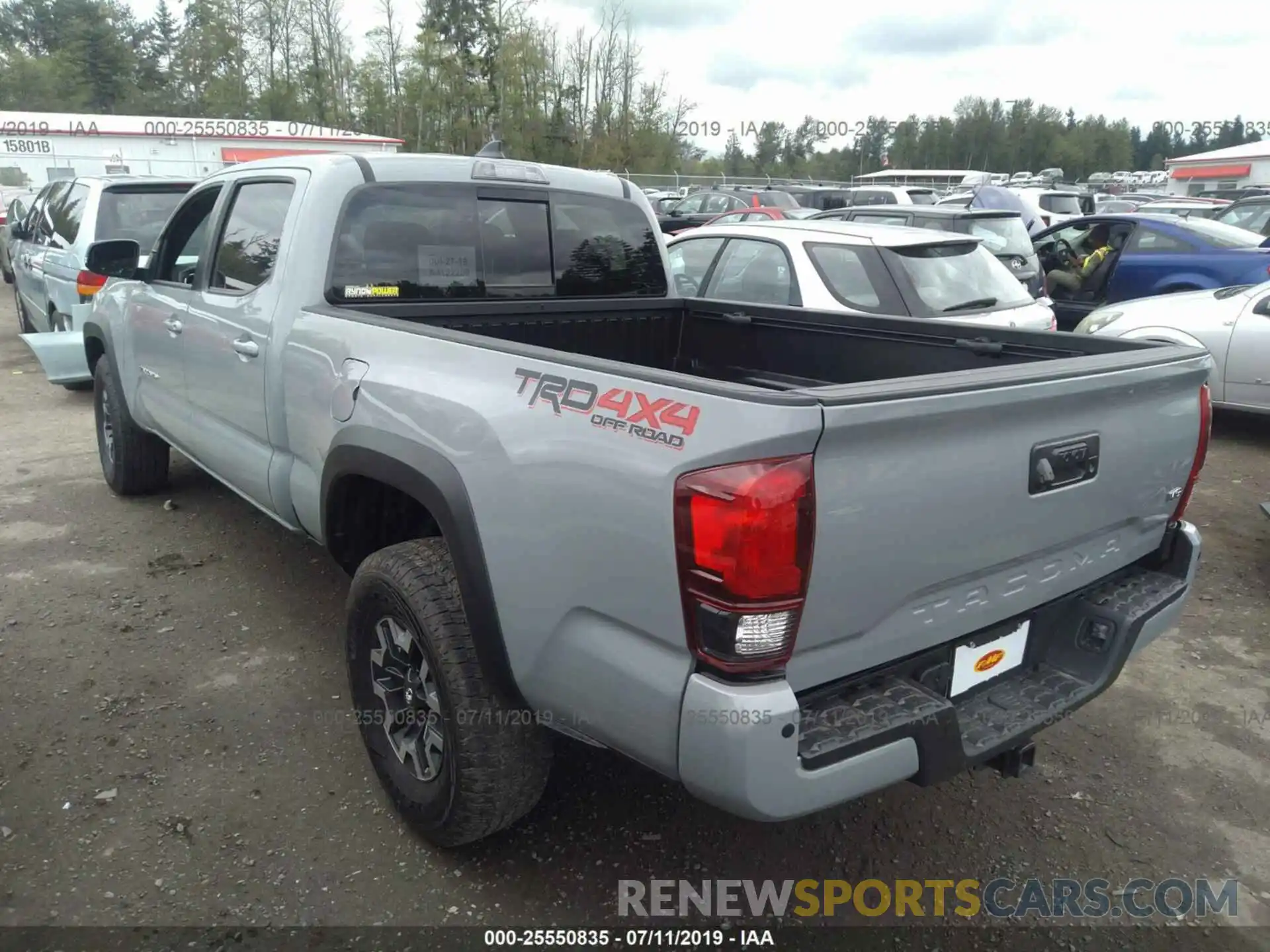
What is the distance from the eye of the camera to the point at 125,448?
535 centimetres

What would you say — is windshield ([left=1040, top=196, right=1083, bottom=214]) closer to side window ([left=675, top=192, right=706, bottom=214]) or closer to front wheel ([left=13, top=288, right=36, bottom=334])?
side window ([left=675, top=192, right=706, bottom=214])

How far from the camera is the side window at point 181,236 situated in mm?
4379

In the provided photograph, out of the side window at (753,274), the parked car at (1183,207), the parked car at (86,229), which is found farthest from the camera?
the parked car at (1183,207)

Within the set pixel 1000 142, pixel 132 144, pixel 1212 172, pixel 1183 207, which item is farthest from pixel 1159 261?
pixel 1000 142

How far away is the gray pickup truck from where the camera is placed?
1.82 meters

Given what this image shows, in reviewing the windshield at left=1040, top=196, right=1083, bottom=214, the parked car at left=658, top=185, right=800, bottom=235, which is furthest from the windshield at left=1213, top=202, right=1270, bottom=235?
the parked car at left=658, top=185, right=800, bottom=235

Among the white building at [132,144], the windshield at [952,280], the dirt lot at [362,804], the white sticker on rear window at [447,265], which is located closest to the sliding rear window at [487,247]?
the white sticker on rear window at [447,265]

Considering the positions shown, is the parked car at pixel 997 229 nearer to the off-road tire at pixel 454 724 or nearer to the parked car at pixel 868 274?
the parked car at pixel 868 274

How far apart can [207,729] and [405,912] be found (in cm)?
126

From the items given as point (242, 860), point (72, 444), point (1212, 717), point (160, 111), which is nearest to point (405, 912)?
point (242, 860)

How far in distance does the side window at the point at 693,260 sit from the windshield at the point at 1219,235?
5.81 metres

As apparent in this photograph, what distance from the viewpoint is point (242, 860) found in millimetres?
2648

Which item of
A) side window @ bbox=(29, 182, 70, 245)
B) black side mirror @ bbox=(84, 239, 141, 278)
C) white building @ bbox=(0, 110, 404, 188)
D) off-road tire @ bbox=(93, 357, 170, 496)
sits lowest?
off-road tire @ bbox=(93, 357, 170, 496)

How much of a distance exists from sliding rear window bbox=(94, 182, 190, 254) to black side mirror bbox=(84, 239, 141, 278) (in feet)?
11.1
